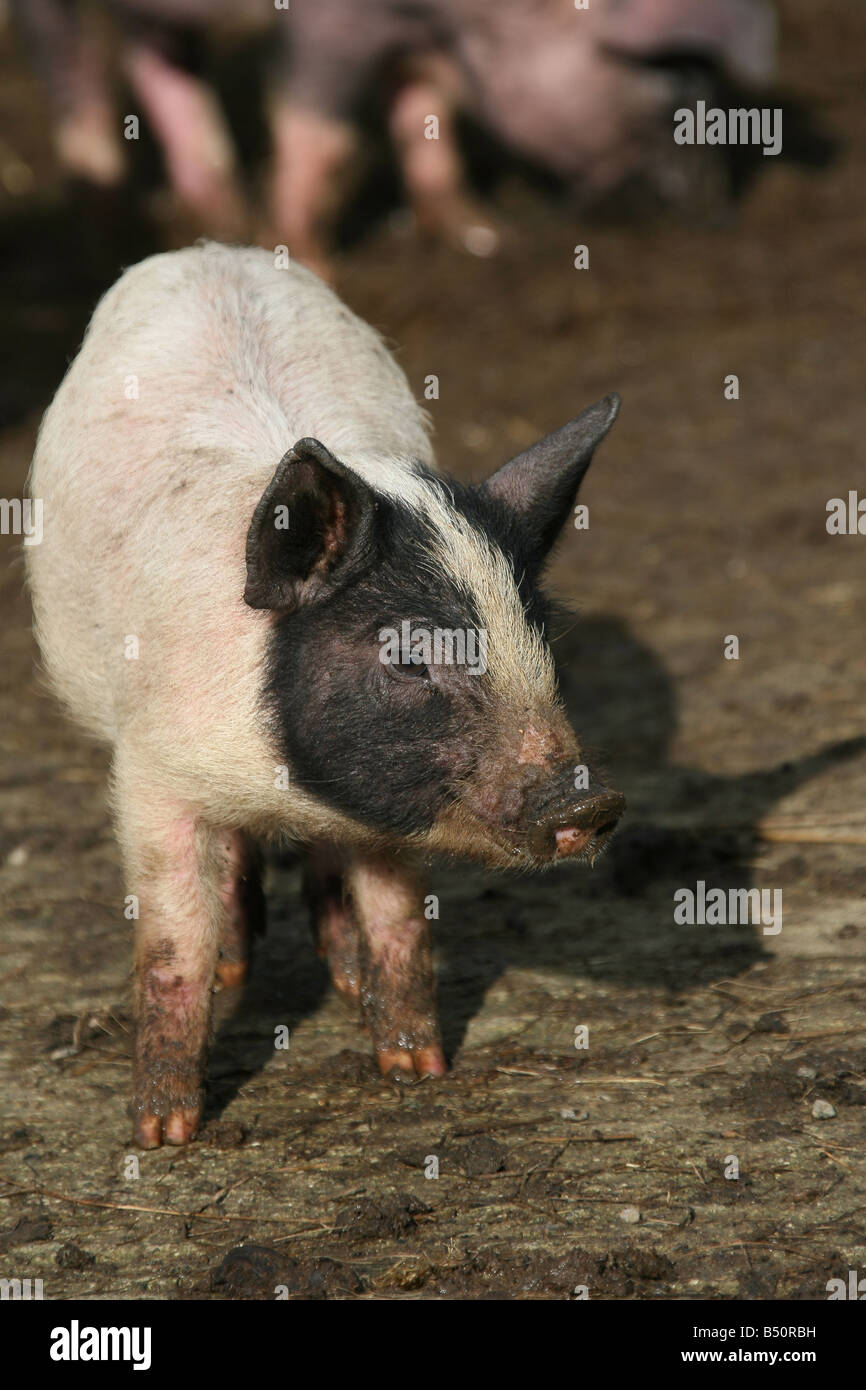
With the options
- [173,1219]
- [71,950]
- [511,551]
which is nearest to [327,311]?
[511,551]

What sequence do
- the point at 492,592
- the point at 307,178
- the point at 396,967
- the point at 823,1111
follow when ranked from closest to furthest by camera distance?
the point at 492,592
the point at 823,1111
the point at 396,967
the point at 307,178

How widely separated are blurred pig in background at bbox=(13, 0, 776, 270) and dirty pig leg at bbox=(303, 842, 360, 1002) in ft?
23.4

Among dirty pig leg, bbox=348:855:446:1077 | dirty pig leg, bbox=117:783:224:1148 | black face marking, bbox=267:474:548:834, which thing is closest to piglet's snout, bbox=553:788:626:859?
black face marking, bbox=267:474:548:834

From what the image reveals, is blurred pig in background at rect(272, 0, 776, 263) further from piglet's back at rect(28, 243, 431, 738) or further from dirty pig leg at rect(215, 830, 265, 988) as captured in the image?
dirty pig leg at rect(215, 830, 265, 988)

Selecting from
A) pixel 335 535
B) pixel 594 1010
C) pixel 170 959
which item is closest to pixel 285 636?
pixel 335 535

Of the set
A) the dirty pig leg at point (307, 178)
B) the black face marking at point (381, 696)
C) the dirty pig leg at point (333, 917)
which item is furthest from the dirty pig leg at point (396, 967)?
the dirty pig leg at point (307, 178)

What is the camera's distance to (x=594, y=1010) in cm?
462

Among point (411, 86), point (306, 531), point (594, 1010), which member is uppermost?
point (411, 86)

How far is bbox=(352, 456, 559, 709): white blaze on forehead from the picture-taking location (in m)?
3.79

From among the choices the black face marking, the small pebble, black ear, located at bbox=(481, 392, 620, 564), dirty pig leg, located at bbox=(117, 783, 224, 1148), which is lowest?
the small pebble

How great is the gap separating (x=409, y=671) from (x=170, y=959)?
94 cm

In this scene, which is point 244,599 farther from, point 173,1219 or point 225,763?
point 173,1219

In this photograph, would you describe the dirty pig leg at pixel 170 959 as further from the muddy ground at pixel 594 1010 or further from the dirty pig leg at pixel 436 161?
the dirty pig leg at pixel 436 161

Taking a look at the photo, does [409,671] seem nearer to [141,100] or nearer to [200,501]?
[200,501]
